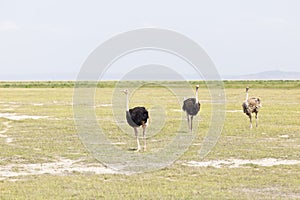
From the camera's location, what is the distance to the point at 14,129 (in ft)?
85.8

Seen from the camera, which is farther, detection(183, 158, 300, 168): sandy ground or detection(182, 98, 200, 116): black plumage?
detection(182, 98, 200, 116): black plumage

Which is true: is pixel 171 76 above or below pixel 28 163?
above

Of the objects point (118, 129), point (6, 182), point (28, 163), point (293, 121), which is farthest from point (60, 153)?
point (293, 121)

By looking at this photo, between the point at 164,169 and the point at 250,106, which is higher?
the point at 250,106

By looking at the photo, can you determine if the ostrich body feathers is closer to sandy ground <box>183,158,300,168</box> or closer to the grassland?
the grassland

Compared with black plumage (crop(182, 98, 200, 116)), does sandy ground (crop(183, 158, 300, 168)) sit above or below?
below

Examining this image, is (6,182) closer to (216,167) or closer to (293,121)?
(216,167)

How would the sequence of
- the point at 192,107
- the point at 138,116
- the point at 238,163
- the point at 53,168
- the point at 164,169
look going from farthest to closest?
the point at 192,107 → the point at 138,116 → the point at 238,163 → the point at 53,168 → the point at 164,169

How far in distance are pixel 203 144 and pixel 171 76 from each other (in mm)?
3176

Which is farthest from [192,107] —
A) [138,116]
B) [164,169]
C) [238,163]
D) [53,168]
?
[53,168]

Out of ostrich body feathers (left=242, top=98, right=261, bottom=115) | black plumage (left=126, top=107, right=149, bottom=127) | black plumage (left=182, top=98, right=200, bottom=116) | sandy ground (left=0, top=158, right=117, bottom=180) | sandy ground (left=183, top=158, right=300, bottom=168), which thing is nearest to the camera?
sandy ground (left=0, top=158, right=117, bottom=180)

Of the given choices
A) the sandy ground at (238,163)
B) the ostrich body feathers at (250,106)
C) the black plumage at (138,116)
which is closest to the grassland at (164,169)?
the sandy ground at (238,163)

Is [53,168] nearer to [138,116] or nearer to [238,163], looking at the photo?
[138,116]

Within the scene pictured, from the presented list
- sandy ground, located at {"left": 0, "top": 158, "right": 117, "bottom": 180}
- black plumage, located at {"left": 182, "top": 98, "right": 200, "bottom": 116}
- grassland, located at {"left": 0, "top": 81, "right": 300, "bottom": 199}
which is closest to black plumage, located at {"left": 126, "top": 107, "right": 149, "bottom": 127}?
grassland, located at {"left": 0, "top": 81, "right": 300, "bottom": 199}
